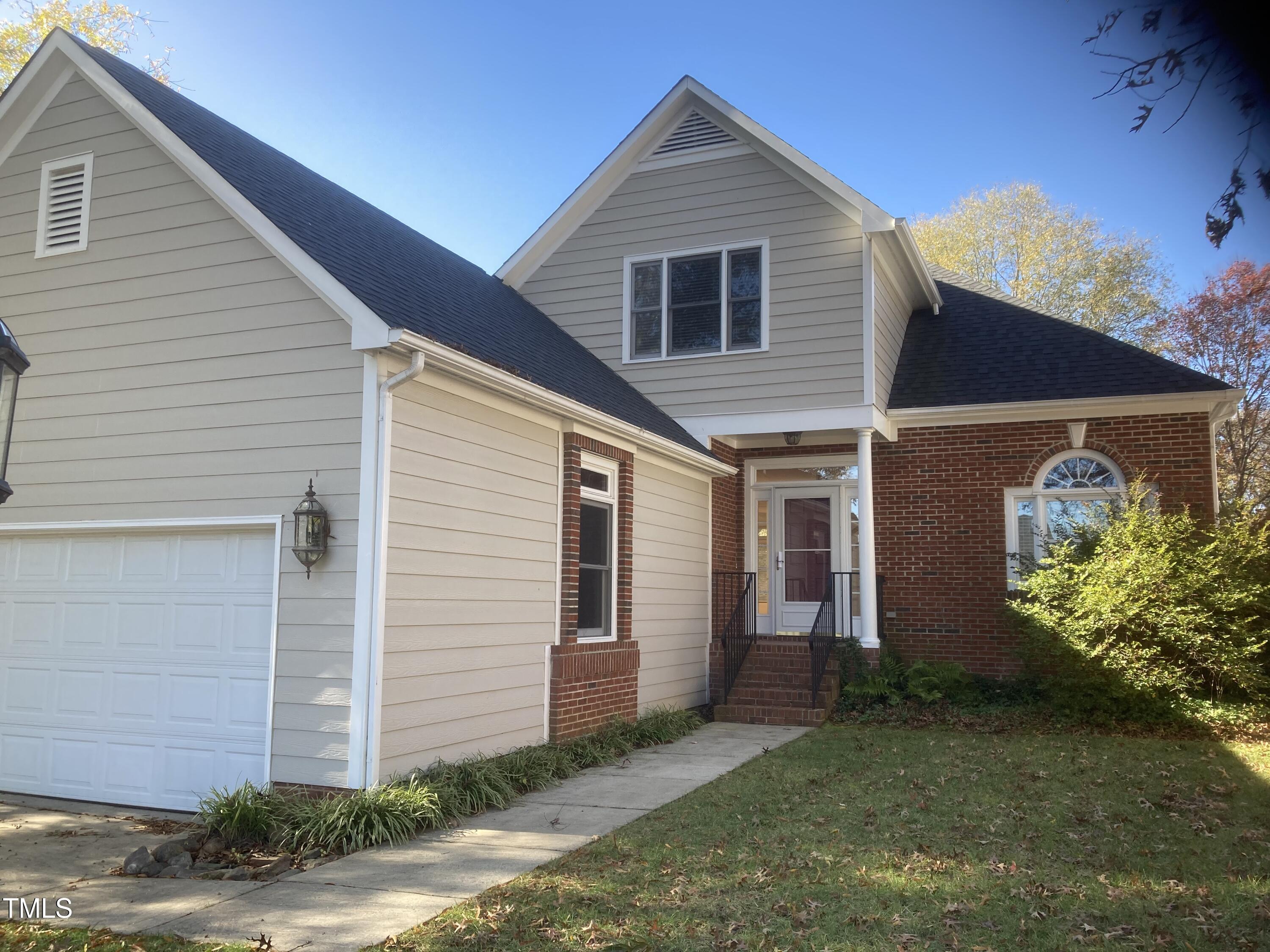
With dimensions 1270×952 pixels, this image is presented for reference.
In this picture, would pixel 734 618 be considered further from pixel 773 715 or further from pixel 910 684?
pixel 910 684

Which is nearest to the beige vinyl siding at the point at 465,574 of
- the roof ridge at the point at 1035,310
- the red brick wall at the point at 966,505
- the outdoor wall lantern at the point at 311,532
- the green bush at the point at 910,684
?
the outdoor wall lantern at the point at 311,532

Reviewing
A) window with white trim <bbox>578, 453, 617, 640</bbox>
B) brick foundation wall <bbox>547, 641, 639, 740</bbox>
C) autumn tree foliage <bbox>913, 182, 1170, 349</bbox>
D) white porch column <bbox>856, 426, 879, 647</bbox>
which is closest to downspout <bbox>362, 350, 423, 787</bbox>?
brick foundation wall <bbox>547, 641, 639, 740</bbox>

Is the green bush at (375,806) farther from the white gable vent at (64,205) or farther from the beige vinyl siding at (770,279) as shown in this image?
the beige vinyl siding at (770,279)

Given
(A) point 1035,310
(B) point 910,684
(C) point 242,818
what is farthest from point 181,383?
(A) point 1035,310

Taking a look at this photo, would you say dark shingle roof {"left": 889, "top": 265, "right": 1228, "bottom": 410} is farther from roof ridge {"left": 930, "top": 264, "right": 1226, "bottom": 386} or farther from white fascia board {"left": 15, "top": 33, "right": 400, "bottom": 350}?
white fascia board {"left": 15, "top": 33, "right": 400, "bottom": 350}

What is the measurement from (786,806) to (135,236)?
22.1 ft

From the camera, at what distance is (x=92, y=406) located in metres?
7.88

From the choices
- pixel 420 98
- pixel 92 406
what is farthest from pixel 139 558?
pixel 420 98

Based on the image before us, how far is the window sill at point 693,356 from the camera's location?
41.7ft

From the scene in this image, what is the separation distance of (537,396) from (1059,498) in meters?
7.46

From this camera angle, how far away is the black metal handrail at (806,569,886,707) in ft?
38.1

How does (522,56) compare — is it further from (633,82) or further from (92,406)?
(92,406)

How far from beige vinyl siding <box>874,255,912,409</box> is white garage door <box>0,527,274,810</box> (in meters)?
8.05

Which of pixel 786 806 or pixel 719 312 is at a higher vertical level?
pixel 719 312
